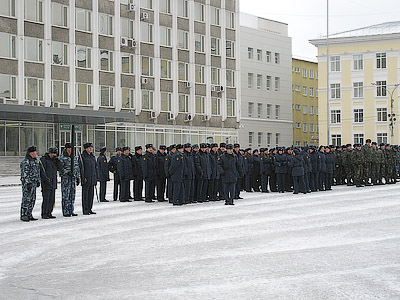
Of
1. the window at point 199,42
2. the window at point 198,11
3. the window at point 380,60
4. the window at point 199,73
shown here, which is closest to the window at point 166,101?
the window at point 199,73

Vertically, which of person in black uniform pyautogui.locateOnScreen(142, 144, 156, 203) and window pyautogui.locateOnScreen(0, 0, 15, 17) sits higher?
window pyautogui.locateOnScreen(0, 0, 15, 17)

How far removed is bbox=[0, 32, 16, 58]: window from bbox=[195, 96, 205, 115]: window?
18624mm

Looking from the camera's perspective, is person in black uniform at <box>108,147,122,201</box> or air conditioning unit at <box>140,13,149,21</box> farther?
air conditioning unit at <box>140,13,149,21</box>

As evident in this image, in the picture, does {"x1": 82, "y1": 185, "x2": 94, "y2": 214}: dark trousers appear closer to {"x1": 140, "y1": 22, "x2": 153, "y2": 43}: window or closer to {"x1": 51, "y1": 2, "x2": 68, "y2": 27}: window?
{"x1": 51, "y1": 2, "x2": 68, "y2": 27}: window

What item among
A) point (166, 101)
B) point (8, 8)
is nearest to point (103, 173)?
point (8, 8)

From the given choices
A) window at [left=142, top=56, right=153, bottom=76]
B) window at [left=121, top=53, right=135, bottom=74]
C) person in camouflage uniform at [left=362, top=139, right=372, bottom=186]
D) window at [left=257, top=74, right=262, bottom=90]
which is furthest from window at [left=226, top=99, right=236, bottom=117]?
person in camouflage uniform at [left=362, top=139, right=372, bottom=186]

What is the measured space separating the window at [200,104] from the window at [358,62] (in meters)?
23.3

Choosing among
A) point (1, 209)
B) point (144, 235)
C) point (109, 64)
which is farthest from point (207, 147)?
point (109, 64)

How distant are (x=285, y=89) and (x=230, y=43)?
65.5 ft

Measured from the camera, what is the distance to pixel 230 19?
Answer: 2413 inches

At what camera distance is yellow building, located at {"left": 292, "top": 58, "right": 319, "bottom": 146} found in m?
84.7

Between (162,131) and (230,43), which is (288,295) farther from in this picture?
(230,43)

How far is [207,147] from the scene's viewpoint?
21.3m

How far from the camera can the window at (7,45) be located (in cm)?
4409
